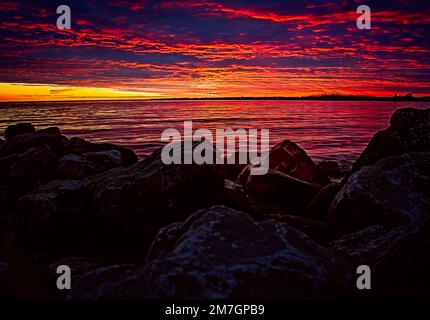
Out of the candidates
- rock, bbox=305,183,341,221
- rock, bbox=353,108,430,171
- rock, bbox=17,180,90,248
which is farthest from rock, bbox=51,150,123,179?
rock, bbox=353,108,430,171

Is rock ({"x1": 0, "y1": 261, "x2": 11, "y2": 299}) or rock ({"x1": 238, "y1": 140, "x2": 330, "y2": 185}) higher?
rock ({"x1": 238, "y1": 140, "x2": 330, "y2": 185})

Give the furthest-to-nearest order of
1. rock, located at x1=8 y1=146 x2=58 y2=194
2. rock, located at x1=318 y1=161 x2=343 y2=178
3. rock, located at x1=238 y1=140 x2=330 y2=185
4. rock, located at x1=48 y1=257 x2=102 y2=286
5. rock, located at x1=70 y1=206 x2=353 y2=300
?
rock, located at x1=318 y1=161 x2=343 y2=178 < rock, located at x1=238 y1=140 x2=330 y2=185 < rock, located at x1=8 y1=146 x2=58 y2=194 < rock, located at x1=48 y1=257 x2=102 y2=286 < rock, located at x1=70 y1=206 x2=353 y2=300

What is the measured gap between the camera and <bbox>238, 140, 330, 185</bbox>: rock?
1029 cm

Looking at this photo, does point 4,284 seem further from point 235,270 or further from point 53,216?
point 235,270

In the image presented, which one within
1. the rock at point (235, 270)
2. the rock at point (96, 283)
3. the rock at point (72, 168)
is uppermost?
the rock at point (72, 168)

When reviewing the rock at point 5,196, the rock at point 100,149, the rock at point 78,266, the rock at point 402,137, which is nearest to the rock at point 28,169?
the rock at point 5,196

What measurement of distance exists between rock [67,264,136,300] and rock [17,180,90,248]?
3003 mm

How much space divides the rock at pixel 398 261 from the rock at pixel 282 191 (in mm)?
3224

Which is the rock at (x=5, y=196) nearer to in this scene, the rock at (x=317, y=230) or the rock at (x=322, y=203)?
the rock at (x=317, y=230)

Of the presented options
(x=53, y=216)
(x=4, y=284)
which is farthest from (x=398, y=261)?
(x=53, y=216)

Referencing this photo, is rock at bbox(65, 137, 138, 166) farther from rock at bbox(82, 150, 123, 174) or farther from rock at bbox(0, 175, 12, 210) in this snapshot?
rock at bbox(0, 175, 12, 210)

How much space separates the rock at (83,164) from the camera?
316 inches
